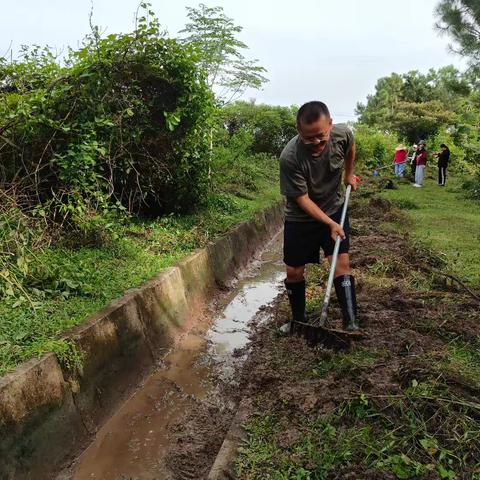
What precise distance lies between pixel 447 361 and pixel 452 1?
51.6 feet

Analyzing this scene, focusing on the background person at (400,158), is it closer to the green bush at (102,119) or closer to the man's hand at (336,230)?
the green bush at (102,119)

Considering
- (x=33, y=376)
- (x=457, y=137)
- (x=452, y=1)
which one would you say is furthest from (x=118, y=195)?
(x=457, y=137)

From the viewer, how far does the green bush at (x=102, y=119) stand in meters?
5.43

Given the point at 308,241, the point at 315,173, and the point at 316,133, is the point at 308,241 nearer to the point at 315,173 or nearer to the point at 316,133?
the point at 315,173

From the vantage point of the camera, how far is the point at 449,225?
9.53m

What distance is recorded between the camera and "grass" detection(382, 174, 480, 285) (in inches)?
254

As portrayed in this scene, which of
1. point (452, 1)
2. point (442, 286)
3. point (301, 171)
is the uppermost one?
point (452, 1)

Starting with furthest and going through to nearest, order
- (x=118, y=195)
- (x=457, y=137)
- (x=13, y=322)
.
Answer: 1. (x=457, y=137)
2. (x=118, y=195)
3. (x=13, y=322)

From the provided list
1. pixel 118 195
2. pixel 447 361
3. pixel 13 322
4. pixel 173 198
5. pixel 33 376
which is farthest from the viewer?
pixel 173 198

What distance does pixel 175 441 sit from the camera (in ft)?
11.3

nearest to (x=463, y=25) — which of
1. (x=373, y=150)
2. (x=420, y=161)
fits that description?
(x=420, y=161)

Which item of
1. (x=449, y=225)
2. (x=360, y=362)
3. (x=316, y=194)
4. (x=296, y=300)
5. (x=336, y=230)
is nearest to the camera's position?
(x=360, y=362)

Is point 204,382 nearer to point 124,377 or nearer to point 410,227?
point 124,377

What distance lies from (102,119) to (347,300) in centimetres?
351
